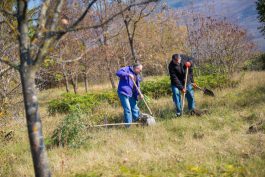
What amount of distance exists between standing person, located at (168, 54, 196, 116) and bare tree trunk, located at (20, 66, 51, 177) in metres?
5.96

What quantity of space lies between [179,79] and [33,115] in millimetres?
6567

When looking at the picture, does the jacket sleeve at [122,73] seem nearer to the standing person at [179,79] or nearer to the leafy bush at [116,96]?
the standing person at [179,79]

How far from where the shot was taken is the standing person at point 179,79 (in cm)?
969

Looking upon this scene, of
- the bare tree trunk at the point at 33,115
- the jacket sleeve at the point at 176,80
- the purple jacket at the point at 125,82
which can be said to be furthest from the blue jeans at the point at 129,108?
the bare tree trunk at the point at 33,115

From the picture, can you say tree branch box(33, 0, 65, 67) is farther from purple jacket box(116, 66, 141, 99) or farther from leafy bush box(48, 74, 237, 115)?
leafy bush box(48, 74, 237, 115)

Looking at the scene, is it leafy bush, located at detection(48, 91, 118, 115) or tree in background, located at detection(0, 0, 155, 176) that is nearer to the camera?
A: tree in background, located at detection(0, 0, 155, 176)

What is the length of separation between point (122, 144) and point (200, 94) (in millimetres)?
5432

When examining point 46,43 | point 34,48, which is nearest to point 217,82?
point 34,48

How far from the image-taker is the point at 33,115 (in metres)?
3.85

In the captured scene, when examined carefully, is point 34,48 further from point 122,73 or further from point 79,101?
point 79,101

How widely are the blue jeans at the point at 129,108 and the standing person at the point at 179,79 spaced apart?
968 mm

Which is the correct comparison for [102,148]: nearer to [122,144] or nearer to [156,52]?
[122,144]

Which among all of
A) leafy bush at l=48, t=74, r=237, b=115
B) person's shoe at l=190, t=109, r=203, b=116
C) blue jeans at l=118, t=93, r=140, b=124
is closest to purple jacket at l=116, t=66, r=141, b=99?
blue jeans at l=118, t=93, r=140, b=124

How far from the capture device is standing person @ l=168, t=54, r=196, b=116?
969 cm
